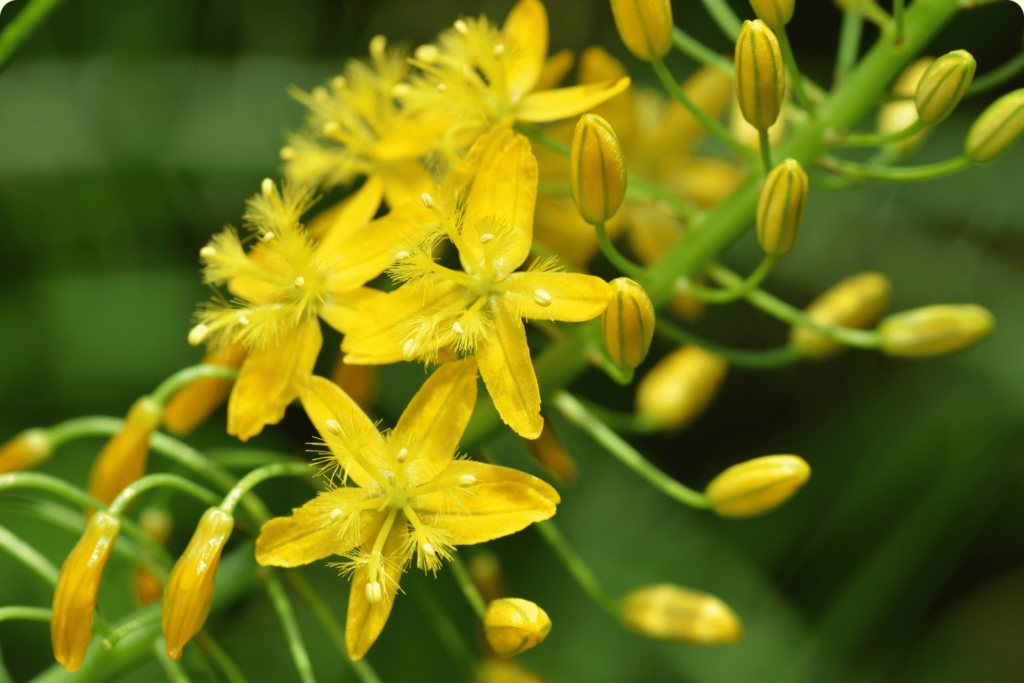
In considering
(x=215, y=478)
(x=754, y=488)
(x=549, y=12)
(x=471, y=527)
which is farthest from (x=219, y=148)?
(x=754, y=488)

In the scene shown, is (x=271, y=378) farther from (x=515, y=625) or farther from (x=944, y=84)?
(x=944, y=84)

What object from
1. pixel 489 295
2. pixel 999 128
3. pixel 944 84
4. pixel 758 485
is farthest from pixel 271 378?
pixel 999 128

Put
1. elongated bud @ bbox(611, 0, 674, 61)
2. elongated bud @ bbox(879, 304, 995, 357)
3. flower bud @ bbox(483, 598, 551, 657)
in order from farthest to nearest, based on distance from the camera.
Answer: elongated bud @ bbox(879, 304, 995, 357), elongated bud @ bbox(611, 0, 674, 61), flower bud @ bbox(483, 598, 551, 657)

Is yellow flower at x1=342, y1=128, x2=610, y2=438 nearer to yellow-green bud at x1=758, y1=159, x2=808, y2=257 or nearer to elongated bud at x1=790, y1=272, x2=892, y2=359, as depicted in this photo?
yellow-green bud at x1=758, y1=159, x2=808, y2=257

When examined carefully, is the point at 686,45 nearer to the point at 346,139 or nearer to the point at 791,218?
the point at 791,218

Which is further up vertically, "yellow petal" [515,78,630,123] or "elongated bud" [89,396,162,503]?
"yellow petal" [515,78,630,123]

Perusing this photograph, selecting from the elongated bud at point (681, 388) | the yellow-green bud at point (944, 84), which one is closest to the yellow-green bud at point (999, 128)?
the yellow-green bud at point (944, 84)

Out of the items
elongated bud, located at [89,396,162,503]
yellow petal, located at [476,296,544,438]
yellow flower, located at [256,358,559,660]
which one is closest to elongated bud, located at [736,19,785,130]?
yellow petal, located at [476,296,544,438]

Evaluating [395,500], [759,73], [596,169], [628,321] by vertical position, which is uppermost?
[759,73]
